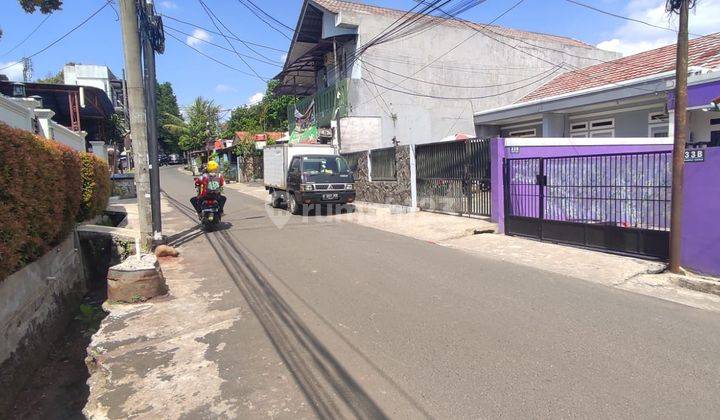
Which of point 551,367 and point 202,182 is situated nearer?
point 551,367

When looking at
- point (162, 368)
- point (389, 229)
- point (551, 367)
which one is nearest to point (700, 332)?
point (551, 367)

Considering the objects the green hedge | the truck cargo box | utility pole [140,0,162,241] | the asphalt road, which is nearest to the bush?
utility pole [140,0,162,241]

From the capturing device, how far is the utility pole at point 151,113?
32.3 feet

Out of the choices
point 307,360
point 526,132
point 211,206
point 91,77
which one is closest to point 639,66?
point 526,132

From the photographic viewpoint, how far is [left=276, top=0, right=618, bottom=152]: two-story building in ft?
70.8

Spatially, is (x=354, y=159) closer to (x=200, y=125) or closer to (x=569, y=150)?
(x=569, y=150)

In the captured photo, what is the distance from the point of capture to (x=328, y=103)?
23.6 m

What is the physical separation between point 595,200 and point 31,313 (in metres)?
8.95

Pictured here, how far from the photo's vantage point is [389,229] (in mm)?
11992

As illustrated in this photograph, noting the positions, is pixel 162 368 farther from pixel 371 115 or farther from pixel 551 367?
pixel 371 115

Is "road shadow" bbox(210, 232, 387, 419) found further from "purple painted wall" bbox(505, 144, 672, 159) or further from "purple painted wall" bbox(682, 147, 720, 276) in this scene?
"purple painted wall" bbox(505, 144, 672, 159)

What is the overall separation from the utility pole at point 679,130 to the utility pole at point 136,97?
9.09 m

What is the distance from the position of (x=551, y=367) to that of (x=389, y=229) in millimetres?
8265

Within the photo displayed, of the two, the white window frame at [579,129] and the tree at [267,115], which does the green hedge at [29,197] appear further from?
the tree at [267,115]
